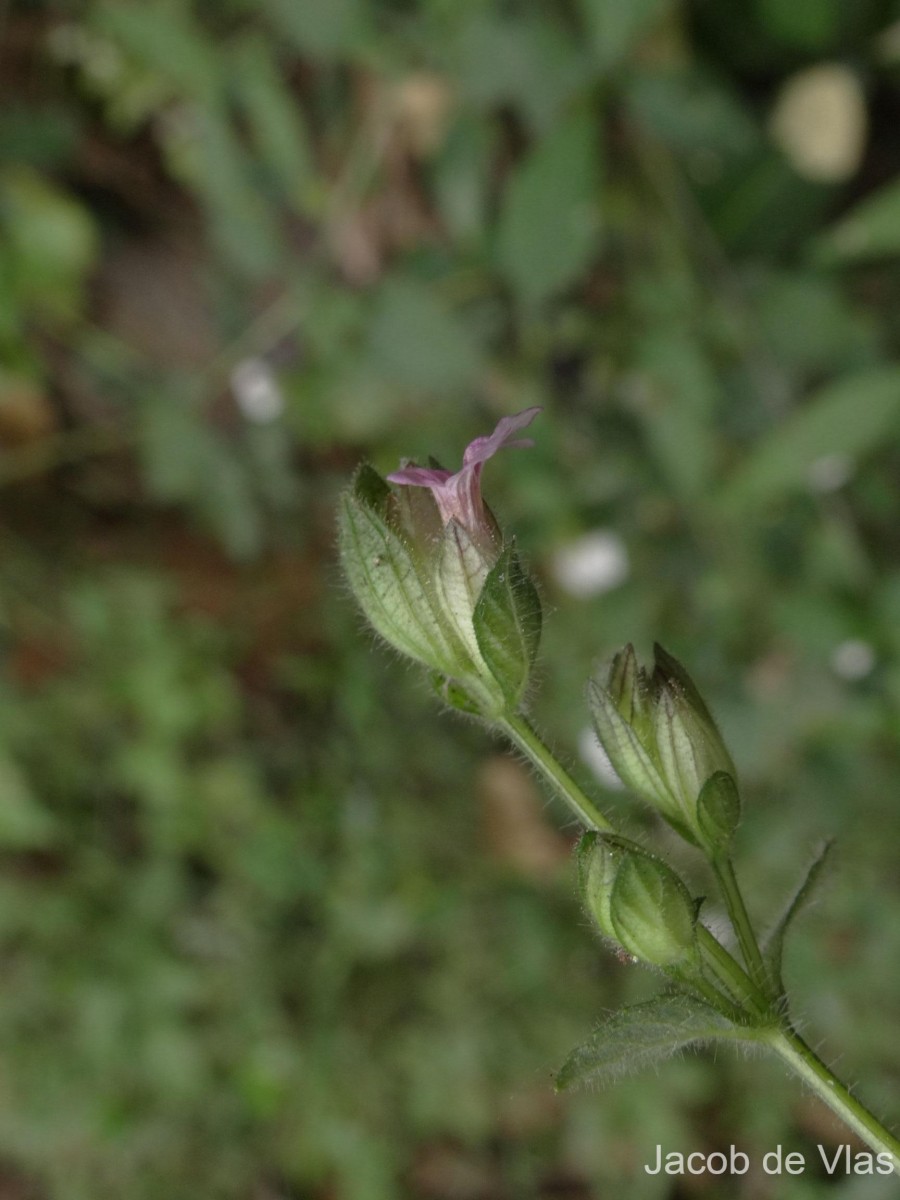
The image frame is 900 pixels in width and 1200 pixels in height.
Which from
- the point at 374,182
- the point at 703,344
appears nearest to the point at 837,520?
the point at 703,344

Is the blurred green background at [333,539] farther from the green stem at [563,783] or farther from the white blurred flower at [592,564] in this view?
the green stem at [563,783]

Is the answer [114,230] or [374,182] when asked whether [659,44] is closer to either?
[374,182]

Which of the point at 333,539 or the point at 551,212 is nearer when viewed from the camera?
the point at 551,212

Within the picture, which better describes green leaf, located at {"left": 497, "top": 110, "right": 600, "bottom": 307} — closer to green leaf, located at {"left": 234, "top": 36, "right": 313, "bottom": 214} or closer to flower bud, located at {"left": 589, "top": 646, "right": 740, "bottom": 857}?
green leaf, located at {"left": 234, "top": 36, "right": 313, "bottom": 214}

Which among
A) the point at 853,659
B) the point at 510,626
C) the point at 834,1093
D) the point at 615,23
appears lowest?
the point at 834,1093

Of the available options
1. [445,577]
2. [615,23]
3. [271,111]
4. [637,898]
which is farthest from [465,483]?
[271,111]

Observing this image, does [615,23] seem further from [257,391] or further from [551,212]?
[257,391]

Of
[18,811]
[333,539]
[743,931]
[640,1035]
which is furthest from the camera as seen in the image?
[18,811]
